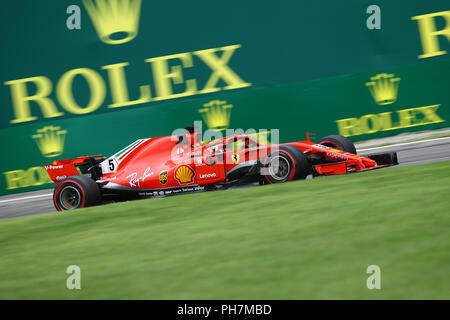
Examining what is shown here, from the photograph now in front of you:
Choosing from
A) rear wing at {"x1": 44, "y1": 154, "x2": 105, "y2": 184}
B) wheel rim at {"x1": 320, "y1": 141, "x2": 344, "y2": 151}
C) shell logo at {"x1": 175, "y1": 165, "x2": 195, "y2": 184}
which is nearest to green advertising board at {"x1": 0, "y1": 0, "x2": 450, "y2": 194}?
rear wing at {"x1": 44, "y1": 154, "x2": 105, "y2": 184}

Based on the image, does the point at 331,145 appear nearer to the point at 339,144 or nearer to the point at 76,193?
the point at 339,144

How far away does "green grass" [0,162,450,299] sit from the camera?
382 cm

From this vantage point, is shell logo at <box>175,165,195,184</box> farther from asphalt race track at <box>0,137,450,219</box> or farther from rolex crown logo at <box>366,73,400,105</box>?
rolex crown logo at <box>366,73,400,105</box>

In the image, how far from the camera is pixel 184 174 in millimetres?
8625

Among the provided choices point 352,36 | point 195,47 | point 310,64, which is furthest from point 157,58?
point 352,36

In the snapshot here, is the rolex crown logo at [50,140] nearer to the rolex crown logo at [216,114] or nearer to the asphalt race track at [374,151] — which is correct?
the asphalt race track at [374,151]

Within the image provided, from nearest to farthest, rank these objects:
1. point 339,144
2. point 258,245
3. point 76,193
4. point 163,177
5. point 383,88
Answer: point 258,245, point 163,177, point 76,193, point 339,144, point 383,88

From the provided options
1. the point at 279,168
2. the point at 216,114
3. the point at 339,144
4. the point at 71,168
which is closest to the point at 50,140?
the point at 216,114

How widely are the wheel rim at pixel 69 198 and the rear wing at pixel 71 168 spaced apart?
0.44 meters

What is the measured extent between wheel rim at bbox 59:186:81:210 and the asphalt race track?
0.83 metres

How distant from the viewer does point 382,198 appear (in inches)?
244

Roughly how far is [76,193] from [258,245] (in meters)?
4.77

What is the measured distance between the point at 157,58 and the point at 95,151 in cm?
262

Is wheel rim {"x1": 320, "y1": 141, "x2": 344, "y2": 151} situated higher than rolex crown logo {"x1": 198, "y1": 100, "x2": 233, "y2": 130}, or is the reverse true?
rolex crown logo {"x1": 198, "y1": 100, "x2": 233, "y2": 130}
